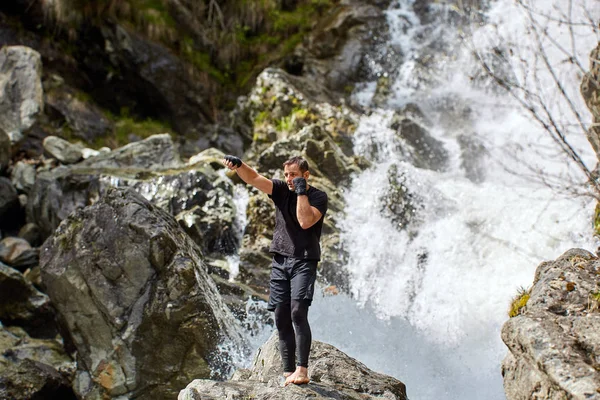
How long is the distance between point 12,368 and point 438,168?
8982 millimetres

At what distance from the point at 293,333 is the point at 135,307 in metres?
2.81

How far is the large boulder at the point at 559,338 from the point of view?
3307 mm

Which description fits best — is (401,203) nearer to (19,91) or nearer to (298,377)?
(298,377)

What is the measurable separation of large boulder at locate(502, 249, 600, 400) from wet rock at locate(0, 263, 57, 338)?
23.4ft

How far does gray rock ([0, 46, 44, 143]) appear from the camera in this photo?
12.4 m

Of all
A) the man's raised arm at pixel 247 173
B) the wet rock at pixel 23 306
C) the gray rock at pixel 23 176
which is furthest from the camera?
the gray rock at pixel 23 176

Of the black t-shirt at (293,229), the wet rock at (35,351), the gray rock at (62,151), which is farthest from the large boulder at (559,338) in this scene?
the gray rock at (62,151)

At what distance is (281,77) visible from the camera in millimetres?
13391

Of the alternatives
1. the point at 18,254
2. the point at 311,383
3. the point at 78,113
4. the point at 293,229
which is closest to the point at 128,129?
the point at 78,113

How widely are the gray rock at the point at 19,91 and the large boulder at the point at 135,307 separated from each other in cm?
672

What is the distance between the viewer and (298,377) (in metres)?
4.00

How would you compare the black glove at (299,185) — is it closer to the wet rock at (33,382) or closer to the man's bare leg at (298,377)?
the man's bare leg at (298,377)

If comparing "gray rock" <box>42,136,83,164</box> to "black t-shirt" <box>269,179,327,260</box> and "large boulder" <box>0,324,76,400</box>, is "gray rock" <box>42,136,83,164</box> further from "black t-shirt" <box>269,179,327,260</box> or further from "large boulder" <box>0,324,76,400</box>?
"black t-shirt" <box>269,179,327,260</box>

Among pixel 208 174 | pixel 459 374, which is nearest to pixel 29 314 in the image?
pixel 208 174
